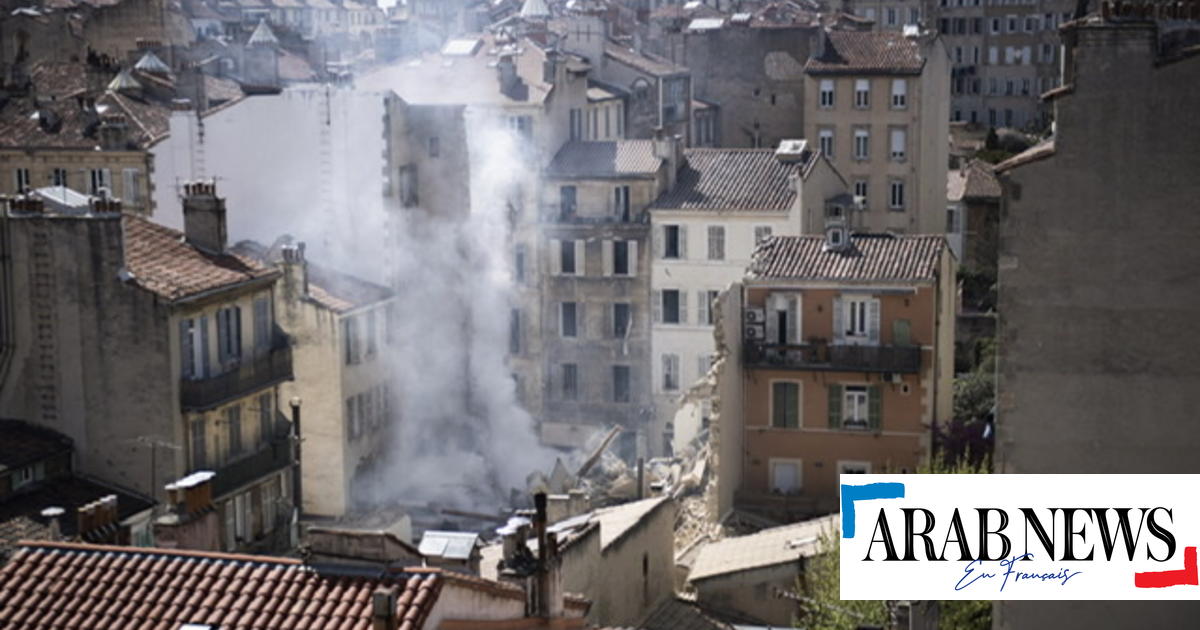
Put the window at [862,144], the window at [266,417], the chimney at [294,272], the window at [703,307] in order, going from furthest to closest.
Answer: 1. the window at [862,144]
2. the window at [703,307]
3. the chimney at [294,272]
4. the window at [266,417]

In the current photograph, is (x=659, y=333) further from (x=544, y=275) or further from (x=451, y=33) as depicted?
(x=451, y=33)

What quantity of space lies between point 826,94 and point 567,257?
63.3 feet

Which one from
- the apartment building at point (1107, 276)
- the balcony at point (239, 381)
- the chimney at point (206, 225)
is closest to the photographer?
the apartment building at point (1107, 276)

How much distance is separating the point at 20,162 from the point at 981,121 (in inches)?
2867

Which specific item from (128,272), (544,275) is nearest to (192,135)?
(544,275)

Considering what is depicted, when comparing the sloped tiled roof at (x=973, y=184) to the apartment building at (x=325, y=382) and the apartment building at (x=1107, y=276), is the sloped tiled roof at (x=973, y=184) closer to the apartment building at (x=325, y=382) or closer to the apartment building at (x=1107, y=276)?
the apartment building at (x=325, y=382)

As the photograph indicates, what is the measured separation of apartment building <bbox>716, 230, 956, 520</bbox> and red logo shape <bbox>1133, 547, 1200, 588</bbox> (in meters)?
26.1

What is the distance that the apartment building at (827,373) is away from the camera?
47.8 metres

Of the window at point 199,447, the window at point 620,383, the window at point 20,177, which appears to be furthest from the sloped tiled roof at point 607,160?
the window at point 199,447

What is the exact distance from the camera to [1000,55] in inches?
4653

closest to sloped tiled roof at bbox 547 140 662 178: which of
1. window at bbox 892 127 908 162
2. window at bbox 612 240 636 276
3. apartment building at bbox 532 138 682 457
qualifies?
apartment building at bbox 532 138 682 457

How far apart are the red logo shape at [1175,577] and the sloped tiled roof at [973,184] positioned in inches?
2228

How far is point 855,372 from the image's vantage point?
48.0 meters

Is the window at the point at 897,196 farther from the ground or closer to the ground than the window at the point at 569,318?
farther from the ground
